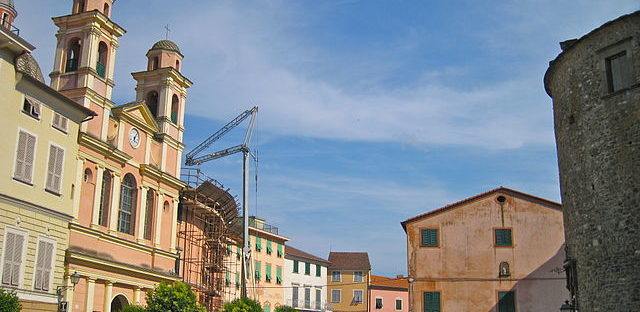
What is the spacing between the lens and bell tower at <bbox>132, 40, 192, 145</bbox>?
44.3 meters

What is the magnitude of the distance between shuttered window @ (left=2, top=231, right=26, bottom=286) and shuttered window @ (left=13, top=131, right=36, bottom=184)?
224cm

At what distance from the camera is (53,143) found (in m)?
28.0

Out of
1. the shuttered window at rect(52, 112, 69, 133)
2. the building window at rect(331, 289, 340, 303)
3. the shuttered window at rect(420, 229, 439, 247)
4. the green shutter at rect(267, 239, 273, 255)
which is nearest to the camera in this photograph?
the shuttered window at rect(52, 112, 69, 133)

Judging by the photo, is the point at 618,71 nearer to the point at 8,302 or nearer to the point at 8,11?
the point at 8,302

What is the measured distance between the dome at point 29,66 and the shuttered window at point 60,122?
231 centimetres

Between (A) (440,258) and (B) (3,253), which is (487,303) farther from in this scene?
(B) (3,253)

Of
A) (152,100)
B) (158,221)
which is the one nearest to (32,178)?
(158,221)

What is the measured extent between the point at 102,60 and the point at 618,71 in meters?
27.4

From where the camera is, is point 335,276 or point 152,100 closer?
point 152,100

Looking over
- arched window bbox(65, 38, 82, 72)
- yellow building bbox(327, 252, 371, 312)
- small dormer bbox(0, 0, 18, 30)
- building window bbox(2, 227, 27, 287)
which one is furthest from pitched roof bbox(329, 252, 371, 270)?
building window bbox(2, 227, 27, 287)

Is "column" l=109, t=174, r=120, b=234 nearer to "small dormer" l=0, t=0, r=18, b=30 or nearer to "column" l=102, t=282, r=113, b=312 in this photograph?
"column" l=102, t=282, r=113, b=312

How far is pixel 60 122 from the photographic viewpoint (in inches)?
1132

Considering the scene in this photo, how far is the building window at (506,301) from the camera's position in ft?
138

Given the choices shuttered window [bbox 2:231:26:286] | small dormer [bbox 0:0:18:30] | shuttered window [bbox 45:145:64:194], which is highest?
small dormer [bbox 0:0:18:30]
